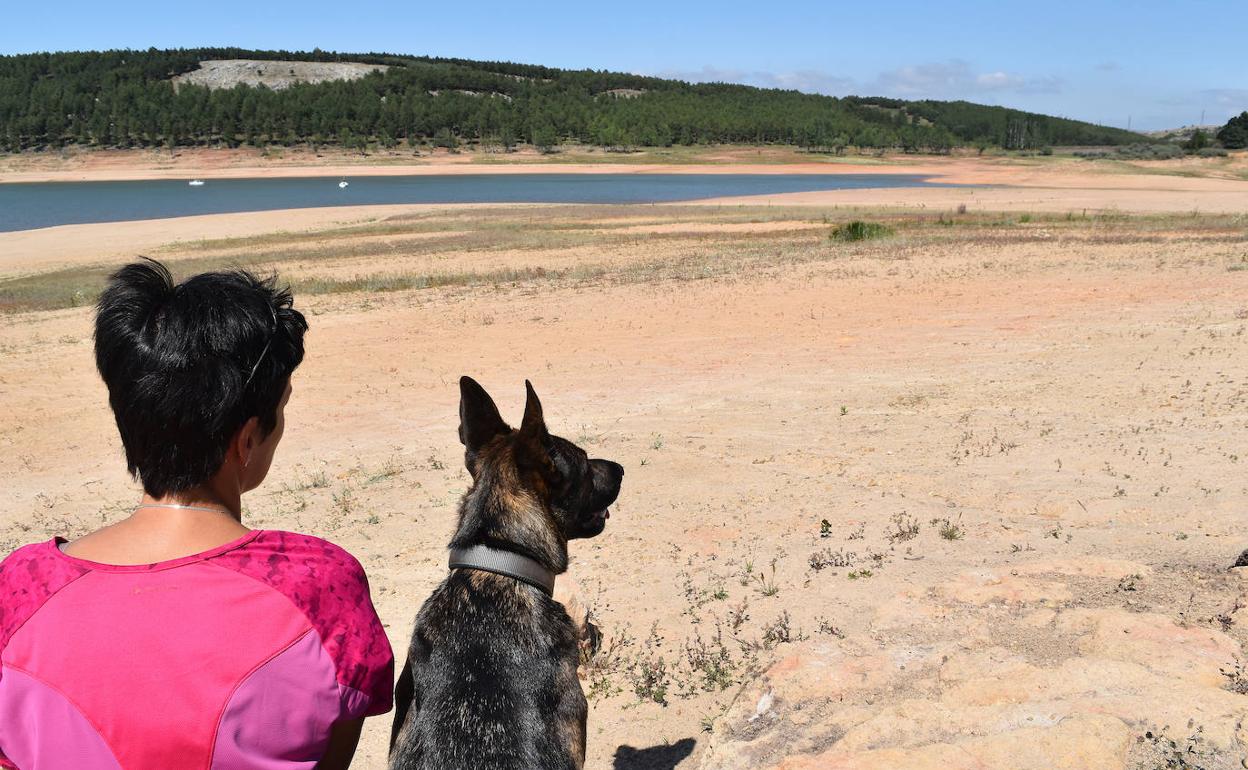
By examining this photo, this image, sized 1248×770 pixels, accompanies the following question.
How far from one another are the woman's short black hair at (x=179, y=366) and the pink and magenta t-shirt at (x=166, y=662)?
0.22 m

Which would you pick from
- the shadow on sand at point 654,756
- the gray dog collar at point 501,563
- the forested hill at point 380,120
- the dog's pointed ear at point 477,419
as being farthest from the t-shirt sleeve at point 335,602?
the forested hill at point 380,120

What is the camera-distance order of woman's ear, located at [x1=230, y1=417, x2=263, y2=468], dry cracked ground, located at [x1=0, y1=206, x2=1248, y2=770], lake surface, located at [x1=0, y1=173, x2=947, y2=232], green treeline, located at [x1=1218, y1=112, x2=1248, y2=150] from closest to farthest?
woman's ear, located at [x1=230, y1=417, x2=263, y2=468], dry cracked ground, located at [x1=0, y1=206, x2=1248, y2=770], lake surface, located at [x1=0, y1=173, x2=947, y2=232], green treeline, located at [x1=1218, y1=112, x2=1248, y2=150]

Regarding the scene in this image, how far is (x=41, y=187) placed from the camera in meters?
95.1

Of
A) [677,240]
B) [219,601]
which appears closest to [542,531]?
[219,601]

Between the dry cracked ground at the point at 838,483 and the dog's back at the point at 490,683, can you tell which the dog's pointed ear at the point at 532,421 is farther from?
the dry cracked ground at the point at 838,483

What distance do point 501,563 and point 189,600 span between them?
3.68ft

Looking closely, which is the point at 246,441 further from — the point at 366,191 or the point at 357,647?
the point at 366,191

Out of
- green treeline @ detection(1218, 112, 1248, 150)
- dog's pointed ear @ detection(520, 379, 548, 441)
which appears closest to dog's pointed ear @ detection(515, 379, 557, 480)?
dog's pointed ear @ detection(520, 379, 548, 441)

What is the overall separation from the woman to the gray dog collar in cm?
80

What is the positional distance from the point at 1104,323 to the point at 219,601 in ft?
48.4

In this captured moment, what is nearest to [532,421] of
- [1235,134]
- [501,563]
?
[501,563]

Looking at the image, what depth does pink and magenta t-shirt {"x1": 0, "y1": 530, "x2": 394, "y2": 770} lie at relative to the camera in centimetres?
175

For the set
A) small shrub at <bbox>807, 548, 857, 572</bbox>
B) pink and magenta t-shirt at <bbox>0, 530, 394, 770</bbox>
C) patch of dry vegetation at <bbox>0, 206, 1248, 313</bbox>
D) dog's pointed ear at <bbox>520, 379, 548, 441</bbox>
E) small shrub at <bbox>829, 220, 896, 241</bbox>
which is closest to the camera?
pink and magenta t-shirt at <bbox>0, 530, 394, 770</bbox>

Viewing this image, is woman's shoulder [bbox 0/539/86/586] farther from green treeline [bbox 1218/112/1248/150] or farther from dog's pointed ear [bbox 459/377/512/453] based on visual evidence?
green treeline [bbox 1218/112/1248/150]
